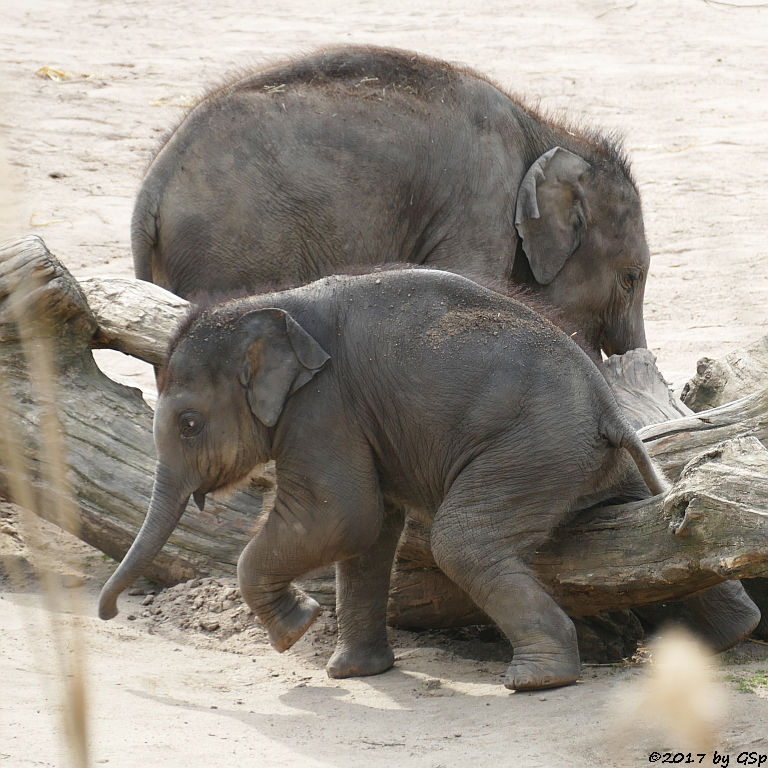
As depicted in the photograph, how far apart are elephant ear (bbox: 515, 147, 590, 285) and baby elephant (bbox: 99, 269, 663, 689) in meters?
2.33

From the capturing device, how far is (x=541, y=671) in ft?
12.4

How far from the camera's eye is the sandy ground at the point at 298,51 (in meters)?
3.39

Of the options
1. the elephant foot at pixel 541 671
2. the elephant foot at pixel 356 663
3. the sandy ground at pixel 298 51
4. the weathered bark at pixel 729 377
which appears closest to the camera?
the sandy ground at pixel 298 51

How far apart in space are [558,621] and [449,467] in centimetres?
60

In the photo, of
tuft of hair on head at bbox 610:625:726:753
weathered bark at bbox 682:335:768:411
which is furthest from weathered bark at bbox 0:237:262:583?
weathered bark at bbox 682:335:768:411

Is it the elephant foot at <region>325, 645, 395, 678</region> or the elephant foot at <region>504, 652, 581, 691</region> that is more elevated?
the elephant foot at <region>504, 652, 581, 691</region>

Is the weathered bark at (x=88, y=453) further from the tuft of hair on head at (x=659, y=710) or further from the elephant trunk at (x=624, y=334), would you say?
the elephant trunk at (x=624, y=334)

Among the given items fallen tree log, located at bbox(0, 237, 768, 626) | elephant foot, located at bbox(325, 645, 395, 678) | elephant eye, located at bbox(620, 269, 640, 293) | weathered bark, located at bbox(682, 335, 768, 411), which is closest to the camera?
elephant foot, located at bbox(325, 645, 395, 678)

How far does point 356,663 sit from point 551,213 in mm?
2986

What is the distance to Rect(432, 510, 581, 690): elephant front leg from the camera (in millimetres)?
3816

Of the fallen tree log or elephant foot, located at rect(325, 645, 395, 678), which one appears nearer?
elephant foot, located at rect(325, 645, 395, 678)

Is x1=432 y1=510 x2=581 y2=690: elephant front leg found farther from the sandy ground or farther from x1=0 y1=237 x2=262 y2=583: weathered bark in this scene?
x1=0 y1=237 x2=262 y2=583: weathered bark

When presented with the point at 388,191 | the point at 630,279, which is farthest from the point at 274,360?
the point at 630,279

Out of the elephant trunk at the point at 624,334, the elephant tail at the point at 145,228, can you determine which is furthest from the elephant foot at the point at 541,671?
the elephant trunk at the point at 624,334
